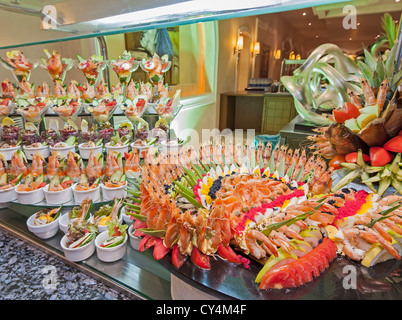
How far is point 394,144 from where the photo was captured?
1099mm

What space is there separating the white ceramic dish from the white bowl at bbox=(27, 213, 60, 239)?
2 centimetres

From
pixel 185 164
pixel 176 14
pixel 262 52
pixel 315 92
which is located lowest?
pixel 185 164

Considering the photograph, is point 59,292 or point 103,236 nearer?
point 59,292

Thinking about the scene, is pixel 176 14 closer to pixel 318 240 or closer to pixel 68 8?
pixel 68 8

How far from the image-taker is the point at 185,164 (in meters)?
1.24

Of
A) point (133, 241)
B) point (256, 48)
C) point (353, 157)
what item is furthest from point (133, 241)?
point (256, 48)

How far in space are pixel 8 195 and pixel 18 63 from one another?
1003mm

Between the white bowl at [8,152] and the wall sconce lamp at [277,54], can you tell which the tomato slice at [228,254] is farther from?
the wall sconce lamp at [277,54]

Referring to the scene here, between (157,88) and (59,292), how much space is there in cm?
163

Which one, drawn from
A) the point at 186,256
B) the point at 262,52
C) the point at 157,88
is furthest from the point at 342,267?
the point at 262,52

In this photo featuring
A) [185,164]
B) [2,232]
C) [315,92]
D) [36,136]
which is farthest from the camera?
[315,92]

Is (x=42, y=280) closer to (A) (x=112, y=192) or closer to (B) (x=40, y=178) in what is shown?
(A) (x=112, y=192)

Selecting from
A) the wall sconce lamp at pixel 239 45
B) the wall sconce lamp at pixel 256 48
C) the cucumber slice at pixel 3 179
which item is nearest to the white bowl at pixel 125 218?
the cucumber slice at pixel 3 179

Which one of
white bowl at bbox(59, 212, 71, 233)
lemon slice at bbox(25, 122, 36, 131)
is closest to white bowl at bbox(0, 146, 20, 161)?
lemon slice at bbox(25, 122, 36, 131)
